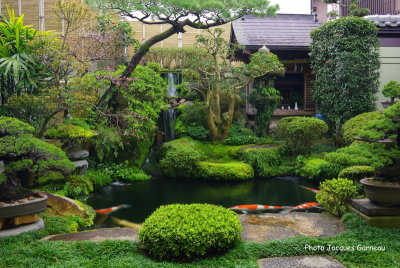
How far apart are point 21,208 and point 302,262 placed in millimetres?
4567

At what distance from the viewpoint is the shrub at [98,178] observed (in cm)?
1142

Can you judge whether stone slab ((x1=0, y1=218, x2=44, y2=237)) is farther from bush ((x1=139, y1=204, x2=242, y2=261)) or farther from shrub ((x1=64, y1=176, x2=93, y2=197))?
shrub ((x1=64, y1=176, x2=93, y2=197))

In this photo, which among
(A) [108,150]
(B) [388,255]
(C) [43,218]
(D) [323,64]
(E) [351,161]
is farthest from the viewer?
(D) [323,64]

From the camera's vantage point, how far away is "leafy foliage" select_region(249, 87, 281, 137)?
15.5 m

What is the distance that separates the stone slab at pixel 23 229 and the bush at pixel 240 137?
947 cm

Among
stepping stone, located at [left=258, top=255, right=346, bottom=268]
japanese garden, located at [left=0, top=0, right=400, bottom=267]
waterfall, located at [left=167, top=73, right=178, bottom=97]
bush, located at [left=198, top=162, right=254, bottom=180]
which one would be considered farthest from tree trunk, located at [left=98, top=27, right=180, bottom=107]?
stepping stone, located at [left=258, top=255, right=346, bottom=268]

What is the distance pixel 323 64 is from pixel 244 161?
19.5 feet

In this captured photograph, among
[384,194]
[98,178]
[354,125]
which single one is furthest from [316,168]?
[98,178]

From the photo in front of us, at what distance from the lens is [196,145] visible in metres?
14.5

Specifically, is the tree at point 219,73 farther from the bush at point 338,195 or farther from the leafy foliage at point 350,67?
the bush at point 338,195

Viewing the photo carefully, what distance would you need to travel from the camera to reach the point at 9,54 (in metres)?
10.6

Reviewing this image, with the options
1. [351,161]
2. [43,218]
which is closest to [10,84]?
[43,218]

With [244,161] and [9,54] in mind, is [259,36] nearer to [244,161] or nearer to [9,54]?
[244,161]

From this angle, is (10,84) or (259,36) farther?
(259,36)
